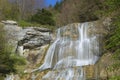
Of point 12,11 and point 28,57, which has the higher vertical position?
point 12,11

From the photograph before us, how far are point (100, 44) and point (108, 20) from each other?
7.53ft

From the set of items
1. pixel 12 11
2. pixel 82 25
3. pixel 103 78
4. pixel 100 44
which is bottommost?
pixel 103 78

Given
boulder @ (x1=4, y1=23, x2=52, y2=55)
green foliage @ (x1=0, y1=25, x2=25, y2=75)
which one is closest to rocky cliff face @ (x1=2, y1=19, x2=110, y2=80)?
boulder @ (x1=4, y1=23, x2=52, y2=55)

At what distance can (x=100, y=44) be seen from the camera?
22422 mm

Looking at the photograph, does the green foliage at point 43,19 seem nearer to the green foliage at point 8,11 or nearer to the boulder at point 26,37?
the green foliage at point 8,11

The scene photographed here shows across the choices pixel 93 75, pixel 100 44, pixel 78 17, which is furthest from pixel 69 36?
pixel 78 17

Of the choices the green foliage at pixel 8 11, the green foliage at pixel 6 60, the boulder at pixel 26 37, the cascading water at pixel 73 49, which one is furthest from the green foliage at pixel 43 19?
the green foliage at pixel 6 60

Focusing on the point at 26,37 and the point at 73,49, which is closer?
the point at 73,49

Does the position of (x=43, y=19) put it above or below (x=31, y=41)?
above

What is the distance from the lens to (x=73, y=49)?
899 inches

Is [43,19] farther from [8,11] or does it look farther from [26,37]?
[26,37]

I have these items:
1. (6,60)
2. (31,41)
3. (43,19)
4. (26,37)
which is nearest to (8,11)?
(43,19)

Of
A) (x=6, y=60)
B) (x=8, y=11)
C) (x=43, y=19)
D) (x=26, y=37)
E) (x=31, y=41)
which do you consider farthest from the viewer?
(x=8, y=11)

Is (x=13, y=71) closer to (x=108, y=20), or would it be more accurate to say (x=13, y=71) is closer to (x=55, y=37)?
(x=55, y=37)
